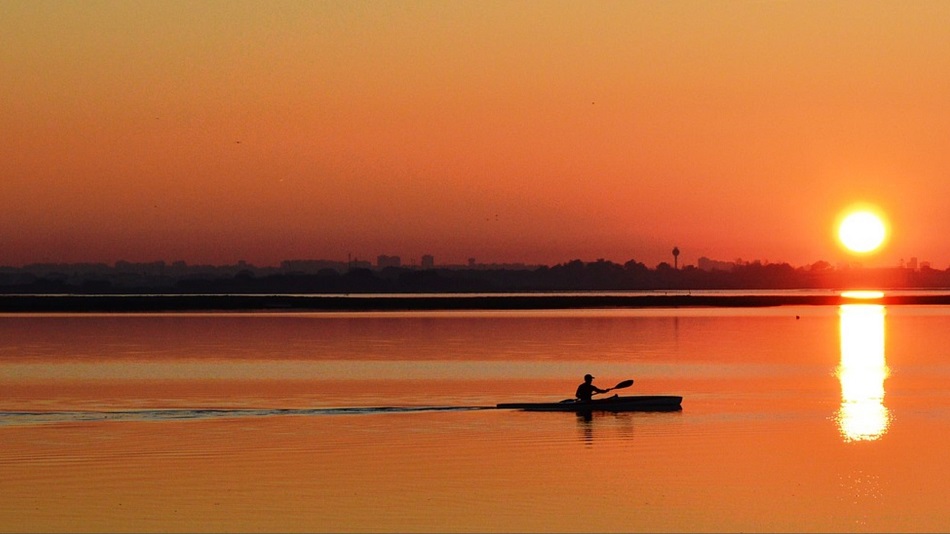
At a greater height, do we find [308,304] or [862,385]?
[308,304]

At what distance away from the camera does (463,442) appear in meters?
35.4

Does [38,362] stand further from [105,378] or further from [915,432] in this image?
[915,432]

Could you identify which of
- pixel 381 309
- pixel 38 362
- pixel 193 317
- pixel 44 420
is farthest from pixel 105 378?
pixel 381 309

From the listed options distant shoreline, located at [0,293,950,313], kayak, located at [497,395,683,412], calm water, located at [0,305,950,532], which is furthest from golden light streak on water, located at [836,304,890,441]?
distant shoreline, located at [0,293,950,313]

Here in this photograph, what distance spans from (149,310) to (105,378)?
106221 mm

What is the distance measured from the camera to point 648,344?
84562mm

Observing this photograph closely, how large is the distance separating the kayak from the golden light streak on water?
206 inches

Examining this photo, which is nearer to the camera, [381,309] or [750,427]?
[750,427]

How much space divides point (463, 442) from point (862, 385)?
24.9m

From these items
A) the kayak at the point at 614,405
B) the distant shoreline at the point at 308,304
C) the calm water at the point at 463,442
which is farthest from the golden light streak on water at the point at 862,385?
the distant shoreline at the point at 308,304

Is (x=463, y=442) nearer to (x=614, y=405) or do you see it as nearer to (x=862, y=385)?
(x=614, y=405)

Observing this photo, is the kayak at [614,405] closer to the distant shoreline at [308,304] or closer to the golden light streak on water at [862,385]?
the golden light streak on water at [862,385]

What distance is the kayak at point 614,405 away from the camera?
144ft

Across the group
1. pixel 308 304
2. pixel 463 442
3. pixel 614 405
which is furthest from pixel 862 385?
pixel 308 304
